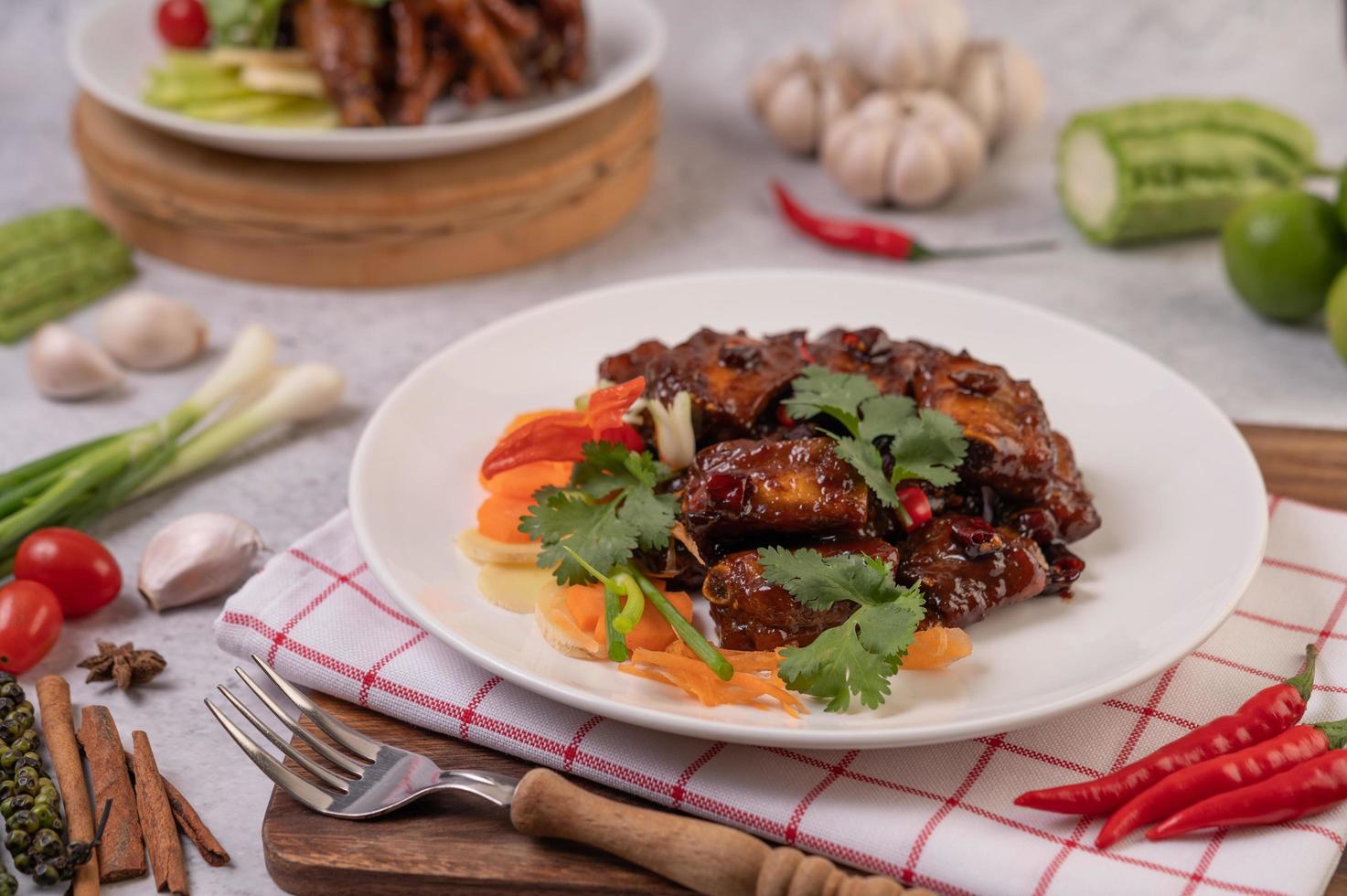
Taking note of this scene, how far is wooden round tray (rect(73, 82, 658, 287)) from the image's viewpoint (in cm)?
570

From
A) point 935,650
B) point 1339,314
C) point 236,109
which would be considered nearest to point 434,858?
point 935,650

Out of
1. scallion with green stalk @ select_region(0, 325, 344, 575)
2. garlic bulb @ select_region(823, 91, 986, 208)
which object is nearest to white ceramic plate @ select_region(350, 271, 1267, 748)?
scallion with green stalk @ select_region(0, 325, 344, 575)

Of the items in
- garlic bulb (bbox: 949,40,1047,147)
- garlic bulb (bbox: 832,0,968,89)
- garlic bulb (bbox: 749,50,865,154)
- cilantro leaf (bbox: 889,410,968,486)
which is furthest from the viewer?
garlic bulb (bbox: 749,50,865,154)

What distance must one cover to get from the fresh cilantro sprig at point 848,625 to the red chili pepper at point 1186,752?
1.39 feet

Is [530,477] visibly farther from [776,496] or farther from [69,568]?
[69,568]

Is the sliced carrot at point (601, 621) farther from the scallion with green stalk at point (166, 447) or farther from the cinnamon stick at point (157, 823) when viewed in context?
the scallion with green stalk at point (166, 447)

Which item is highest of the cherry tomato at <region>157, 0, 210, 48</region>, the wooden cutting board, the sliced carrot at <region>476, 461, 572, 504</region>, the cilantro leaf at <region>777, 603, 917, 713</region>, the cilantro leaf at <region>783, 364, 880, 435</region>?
the cherry tomato at <region>157, 0, 210, 48</region>

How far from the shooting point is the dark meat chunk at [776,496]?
3252 millimetres

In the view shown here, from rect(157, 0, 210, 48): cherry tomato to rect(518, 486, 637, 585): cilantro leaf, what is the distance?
166 inches

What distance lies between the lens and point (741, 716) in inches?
115

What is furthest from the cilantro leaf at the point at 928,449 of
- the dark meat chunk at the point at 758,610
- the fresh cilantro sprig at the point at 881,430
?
the dark meat chunk at the point at 758,610

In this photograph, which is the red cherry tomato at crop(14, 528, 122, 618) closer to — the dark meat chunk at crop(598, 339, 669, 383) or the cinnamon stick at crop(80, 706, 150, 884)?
the cinnamon stick at crop(80, 706, 150, 884)

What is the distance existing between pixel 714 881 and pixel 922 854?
0.46 metres

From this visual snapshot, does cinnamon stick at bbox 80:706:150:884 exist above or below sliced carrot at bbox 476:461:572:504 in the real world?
below
